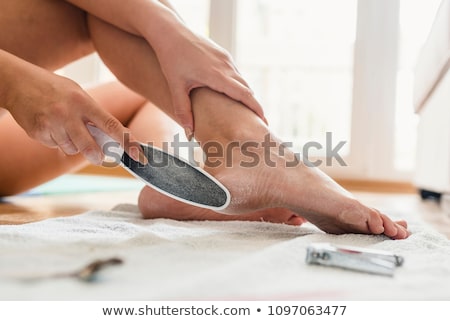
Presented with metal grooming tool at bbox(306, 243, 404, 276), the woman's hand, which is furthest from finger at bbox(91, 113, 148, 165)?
metal grooming tool at bbox(306, 243, 404, 276)

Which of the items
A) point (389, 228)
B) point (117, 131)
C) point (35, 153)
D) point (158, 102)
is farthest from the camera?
point (35, 153)

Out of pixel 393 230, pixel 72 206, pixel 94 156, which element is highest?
pixel 94 156

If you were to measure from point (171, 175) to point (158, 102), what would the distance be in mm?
235

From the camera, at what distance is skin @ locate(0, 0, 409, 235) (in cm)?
67

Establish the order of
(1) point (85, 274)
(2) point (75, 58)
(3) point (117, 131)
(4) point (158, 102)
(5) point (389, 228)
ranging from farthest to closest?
1. (2) point (75, 58)
2. (4) point (158, 102)
3. (5) point (389, 228)
4. (3) point (117, 131)
5. (1) point (85, 274)

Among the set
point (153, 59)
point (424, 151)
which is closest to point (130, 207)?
point (153, 59)

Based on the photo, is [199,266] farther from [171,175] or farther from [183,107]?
[183,107]

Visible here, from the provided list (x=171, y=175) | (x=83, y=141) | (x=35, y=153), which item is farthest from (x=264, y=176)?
(x=35, y=153)

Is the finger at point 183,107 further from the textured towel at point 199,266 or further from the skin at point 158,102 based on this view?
the textured towel at point 199,266

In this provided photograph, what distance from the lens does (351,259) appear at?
56 cm

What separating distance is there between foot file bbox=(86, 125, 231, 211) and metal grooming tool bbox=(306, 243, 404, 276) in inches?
6.8

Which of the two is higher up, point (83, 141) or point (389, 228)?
point (83, 141)

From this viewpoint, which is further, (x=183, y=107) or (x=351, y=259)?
(x=183, y=107)
